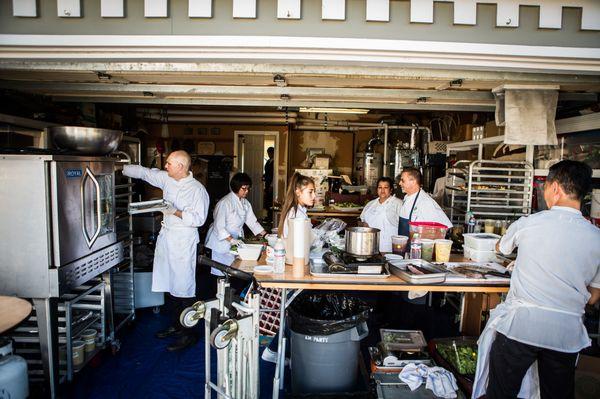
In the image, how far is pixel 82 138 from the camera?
376 centimetres

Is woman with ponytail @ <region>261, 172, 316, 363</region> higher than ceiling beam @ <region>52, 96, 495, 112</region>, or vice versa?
ceiling beam @ <region>52, 96, 495, 112</region>

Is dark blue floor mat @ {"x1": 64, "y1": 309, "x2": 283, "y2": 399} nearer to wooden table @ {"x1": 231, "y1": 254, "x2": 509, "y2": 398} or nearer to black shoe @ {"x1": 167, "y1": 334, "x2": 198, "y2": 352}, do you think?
black shoe @ {"x1": 167, "y1": 334, "x2": 198, "y2": 352}

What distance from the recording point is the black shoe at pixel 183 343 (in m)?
4.35

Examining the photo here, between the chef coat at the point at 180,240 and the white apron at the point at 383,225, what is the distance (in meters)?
2.44

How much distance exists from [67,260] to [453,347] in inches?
138

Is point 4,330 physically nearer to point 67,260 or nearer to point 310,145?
point 67,260

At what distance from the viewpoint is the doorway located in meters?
10.5

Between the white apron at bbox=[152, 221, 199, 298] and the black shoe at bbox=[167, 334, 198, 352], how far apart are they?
0.44 metres

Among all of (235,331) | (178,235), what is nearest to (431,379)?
(235,331)

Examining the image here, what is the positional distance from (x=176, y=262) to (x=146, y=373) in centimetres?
119

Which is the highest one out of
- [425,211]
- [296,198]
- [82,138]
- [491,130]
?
[491,130]

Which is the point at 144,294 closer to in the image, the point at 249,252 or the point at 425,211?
the point at 249,252

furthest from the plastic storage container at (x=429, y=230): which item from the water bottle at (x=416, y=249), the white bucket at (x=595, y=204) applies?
the white bucket at (x=595, y=204)

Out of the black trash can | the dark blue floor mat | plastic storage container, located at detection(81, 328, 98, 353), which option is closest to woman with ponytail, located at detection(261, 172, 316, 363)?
the black trash can
